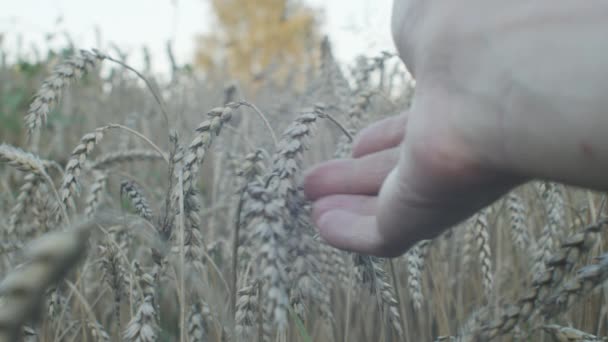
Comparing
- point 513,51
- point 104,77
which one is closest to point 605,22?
point 513,51

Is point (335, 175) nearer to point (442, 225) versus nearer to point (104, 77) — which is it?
point (442, 225)

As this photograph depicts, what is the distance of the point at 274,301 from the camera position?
636 millimetres

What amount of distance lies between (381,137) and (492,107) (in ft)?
1.27

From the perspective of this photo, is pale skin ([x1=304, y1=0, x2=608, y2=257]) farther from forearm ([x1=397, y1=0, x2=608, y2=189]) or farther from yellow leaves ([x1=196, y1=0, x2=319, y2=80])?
yellow leaves ([x1=196, y1=0, x2=319, y2=80])

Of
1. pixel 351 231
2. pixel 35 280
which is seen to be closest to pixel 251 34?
pixel 351 231

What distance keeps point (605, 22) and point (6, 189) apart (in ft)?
5.27

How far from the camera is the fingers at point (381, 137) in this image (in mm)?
987

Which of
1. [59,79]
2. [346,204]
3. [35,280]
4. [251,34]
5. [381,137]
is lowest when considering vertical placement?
[35,280]

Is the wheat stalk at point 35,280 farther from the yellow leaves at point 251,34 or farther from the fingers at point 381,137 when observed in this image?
the yellow leaves at point 251,34

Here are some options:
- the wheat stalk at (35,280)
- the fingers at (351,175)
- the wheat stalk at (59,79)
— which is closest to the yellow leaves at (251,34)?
the wheat stalk at (59,79)

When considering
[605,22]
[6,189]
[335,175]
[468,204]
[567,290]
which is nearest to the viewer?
[605,22]

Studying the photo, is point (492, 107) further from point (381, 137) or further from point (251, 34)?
point (251, 34)

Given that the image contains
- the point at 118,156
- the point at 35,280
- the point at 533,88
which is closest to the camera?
the point at 35,280

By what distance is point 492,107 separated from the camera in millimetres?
617
